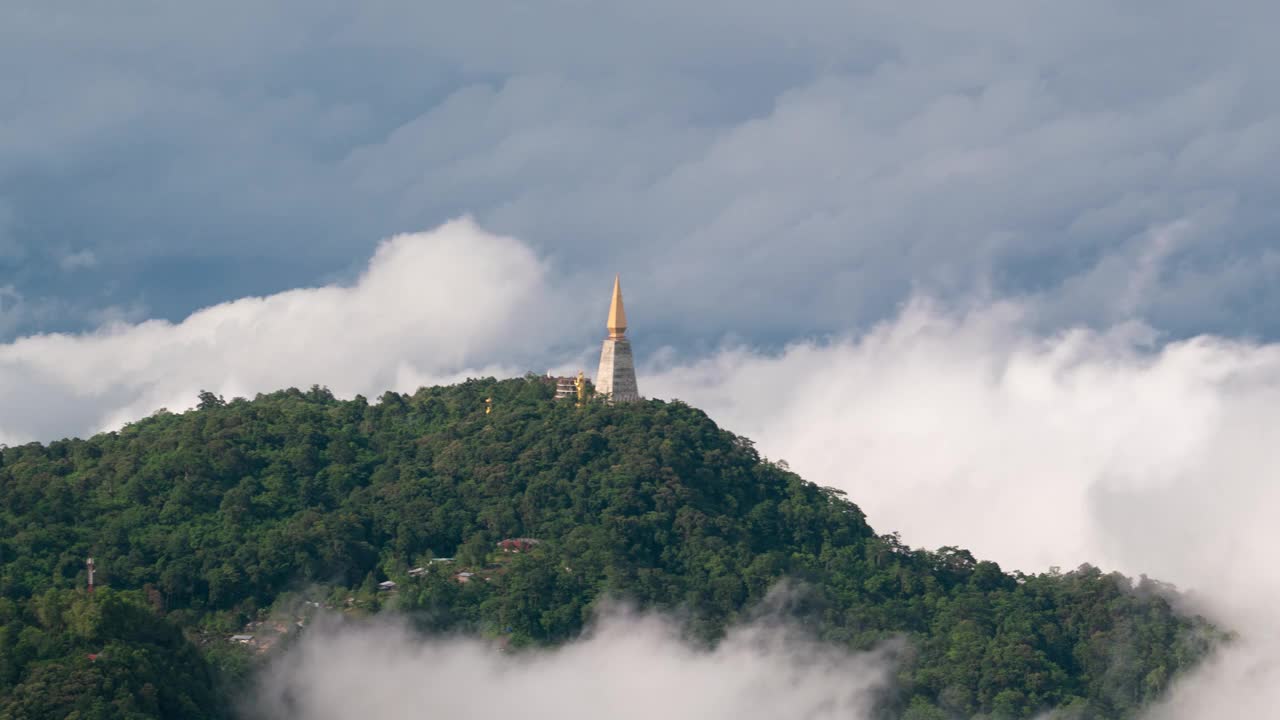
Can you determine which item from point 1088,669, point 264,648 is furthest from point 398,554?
point 1088,669

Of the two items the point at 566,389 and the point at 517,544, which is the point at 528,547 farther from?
the point at 566,389

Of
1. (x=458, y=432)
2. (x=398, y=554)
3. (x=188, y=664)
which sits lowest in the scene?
(x=188, y=664)

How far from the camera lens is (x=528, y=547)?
95.9 meters

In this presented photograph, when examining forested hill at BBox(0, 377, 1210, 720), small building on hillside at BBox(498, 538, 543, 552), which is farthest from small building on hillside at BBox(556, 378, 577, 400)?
small building on hillside at BBox(498, 538, 543, 552)

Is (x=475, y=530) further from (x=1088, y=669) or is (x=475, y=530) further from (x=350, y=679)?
(x=1088, y=669)

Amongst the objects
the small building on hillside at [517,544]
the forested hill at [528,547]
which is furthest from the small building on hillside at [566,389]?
the small building on hillside at [517,544]

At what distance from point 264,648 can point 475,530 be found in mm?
14022

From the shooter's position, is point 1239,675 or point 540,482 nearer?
point 1239,675

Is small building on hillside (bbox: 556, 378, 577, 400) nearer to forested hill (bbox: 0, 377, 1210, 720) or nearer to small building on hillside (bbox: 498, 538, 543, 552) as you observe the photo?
forested hill (bbox: 0, 377, 1210, 720)

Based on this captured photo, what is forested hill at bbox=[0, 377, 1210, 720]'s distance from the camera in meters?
89.1

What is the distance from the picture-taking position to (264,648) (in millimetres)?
85000

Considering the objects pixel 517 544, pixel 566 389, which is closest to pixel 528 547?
pixel 517 544

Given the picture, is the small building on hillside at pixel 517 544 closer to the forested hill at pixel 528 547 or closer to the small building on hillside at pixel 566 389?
the forested hill at pixel 528 547

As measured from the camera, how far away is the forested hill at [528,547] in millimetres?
89062
